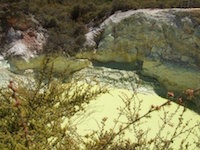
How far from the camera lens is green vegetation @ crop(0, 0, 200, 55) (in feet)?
41.7

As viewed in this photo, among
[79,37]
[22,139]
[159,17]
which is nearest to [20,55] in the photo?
[79,37]

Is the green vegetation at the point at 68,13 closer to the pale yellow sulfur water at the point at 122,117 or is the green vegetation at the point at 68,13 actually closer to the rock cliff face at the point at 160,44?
the rock cliff face at the point at 160,44

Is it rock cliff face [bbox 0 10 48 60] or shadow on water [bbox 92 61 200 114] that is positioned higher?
rock cliff face [bbox 0 10 48 60]

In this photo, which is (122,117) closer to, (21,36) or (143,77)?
(143,77)

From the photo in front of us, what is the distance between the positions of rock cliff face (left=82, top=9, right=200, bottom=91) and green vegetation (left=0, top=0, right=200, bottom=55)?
0.91 metres

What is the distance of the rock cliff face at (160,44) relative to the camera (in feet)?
37.7

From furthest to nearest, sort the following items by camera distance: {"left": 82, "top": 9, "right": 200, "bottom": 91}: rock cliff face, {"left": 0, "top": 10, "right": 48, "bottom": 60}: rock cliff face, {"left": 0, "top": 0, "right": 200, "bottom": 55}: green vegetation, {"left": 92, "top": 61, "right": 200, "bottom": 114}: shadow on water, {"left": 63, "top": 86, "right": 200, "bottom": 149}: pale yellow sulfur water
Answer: {"left": 0, "top": 0, "right": 200, "bottom": 55}: green vegetation, {"left": 0, "top": 10, "right": 48, "bottom": 60}: rock cliff face, {"left": 82, "top": 9, "right": 200, "bottom": 91}: rock cliff face, {"left": 92, "top": 61, "right": 200, "bottom": 114}: shadow on water, {"left": 63, "top": 86, "right": 200, "bottom": 149}: pale yellow sulfur water

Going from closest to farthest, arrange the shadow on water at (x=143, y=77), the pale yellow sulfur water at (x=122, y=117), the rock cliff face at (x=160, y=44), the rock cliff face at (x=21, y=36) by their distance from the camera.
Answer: the pale yellow sulfur water at (x=122, y=117) → the shadow on water at (x=143, y=77) → the rock cliff face at (x=160, y=44) → the rock cliff face at (x=21, y=36)

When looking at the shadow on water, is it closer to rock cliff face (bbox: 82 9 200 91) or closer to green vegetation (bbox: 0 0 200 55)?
rock cliff face (bbox: 82 9 200 91)

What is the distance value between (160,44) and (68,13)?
12.9 ft

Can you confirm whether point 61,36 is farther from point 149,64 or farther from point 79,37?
point 149,64

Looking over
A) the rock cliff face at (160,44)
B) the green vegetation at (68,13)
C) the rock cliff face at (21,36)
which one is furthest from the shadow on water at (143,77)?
the rock cliff face at (21,36)

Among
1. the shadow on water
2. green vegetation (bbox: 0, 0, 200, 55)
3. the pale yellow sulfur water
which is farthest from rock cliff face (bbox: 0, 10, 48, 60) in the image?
the pale yellow sulfur water

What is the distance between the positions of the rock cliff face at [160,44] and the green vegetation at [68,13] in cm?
91
